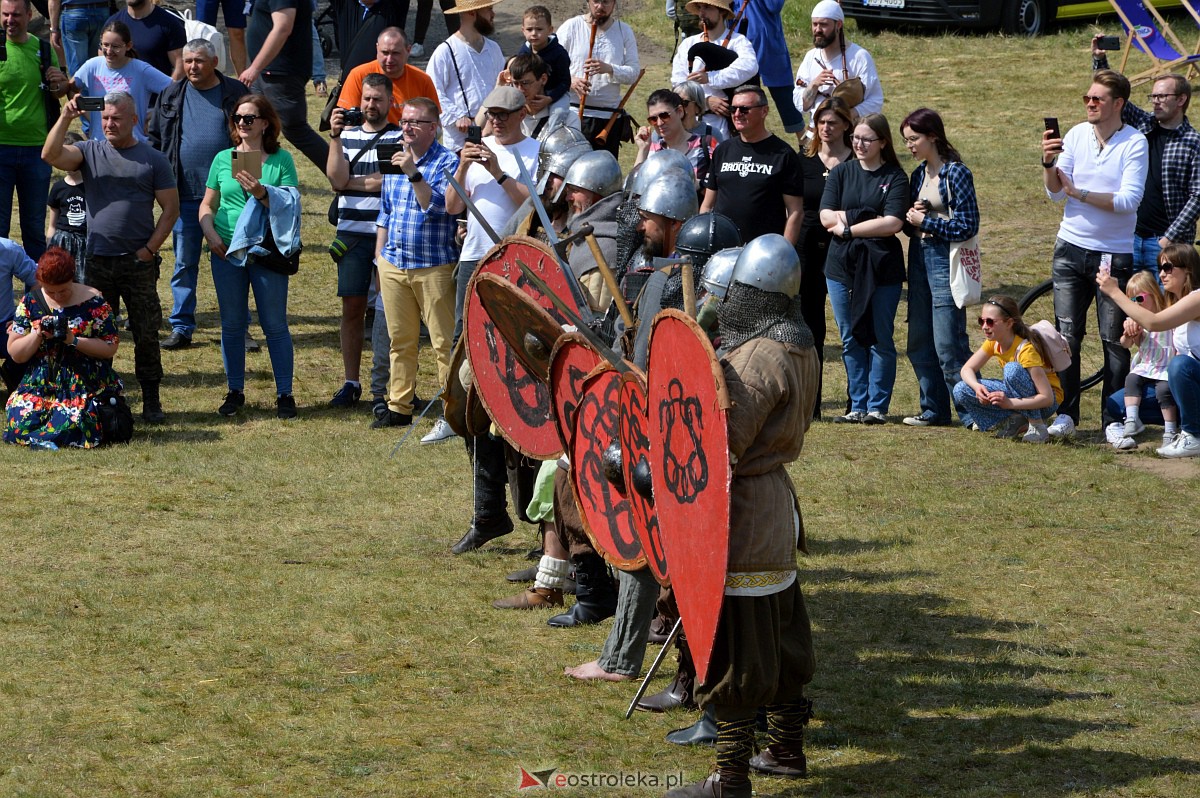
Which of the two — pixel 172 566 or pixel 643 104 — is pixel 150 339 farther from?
pixel 643 104

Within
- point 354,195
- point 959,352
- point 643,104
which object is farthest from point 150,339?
point 643,104

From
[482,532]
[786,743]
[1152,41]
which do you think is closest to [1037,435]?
[482,532]

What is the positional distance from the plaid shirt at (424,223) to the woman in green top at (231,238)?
0.75m

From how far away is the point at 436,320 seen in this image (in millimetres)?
8969

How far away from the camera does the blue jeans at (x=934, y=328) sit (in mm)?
8953

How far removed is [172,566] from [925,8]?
14.2 m

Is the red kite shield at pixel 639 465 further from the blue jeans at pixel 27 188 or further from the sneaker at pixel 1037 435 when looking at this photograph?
the blue jeans at pixel 27 188

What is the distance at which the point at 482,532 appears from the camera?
679 cm

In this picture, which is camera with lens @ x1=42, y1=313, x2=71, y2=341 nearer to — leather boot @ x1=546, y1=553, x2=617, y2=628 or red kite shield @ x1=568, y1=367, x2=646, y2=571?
leather boot @ x1=546, y1=553, x2=617, y2=628

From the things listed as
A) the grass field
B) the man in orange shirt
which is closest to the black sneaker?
the grass field

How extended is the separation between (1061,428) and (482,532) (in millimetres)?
3835

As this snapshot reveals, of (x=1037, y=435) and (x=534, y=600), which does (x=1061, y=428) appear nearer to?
(x=1037, y=435)

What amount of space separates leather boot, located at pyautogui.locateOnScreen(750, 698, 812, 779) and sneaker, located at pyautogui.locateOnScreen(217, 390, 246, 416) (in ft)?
18.2

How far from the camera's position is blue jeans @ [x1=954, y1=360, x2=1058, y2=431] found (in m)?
8.72
